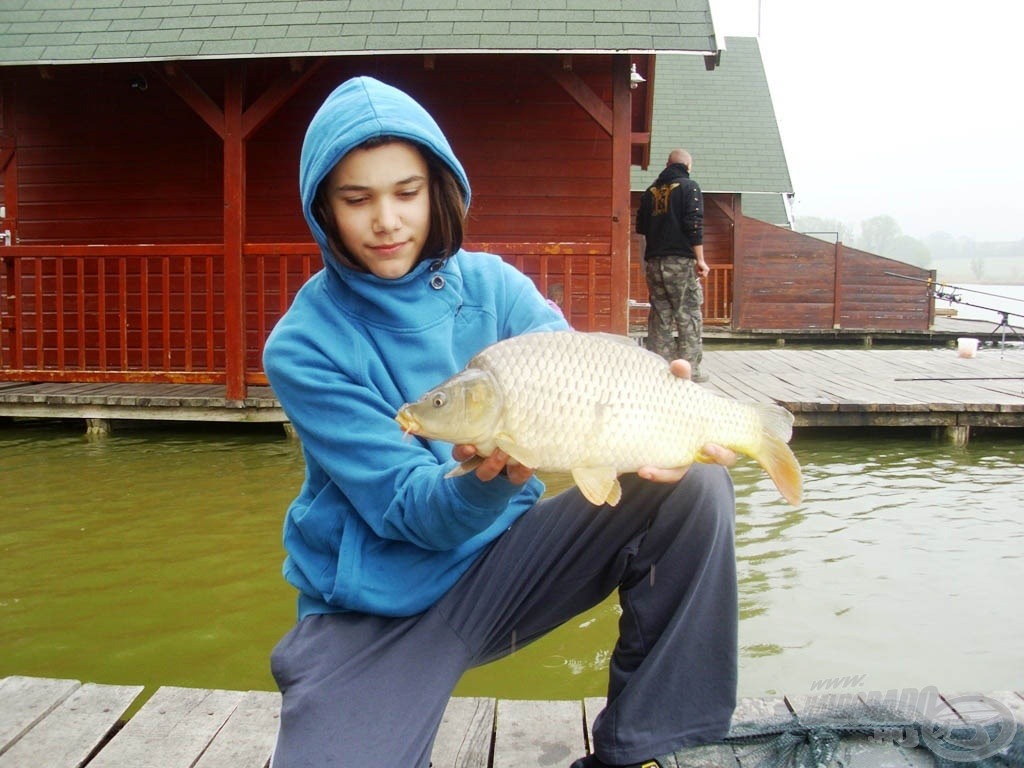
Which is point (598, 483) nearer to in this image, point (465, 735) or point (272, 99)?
point (465, 735)

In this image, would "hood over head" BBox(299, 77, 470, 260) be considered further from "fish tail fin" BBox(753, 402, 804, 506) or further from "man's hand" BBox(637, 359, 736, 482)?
"fish tail fin" BBox(753, 402, 804, 506)

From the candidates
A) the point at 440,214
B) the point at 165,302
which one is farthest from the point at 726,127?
the point at 440,214

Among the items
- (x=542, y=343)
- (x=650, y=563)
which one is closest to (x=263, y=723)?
(x=650, y=563)

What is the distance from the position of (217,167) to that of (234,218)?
80.7 inches

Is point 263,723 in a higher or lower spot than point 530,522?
lower

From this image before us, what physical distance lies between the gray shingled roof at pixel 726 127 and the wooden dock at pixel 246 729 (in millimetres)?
17203

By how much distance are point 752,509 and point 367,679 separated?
369cm

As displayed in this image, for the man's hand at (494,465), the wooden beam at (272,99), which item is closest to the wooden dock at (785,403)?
the wooden beam at (272,99)

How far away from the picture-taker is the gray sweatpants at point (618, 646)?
78.8 inches

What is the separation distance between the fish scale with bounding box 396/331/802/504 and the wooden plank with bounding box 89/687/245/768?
1116 mm

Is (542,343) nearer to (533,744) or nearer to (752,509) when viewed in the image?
(533,744)

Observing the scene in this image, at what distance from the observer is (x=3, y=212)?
391 inches

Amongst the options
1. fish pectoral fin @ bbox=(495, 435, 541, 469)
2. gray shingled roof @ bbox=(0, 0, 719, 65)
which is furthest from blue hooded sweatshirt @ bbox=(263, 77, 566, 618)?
gray shingled roof @ bbox=(0, 0, 719, 65)

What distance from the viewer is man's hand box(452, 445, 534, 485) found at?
6.14 feet
